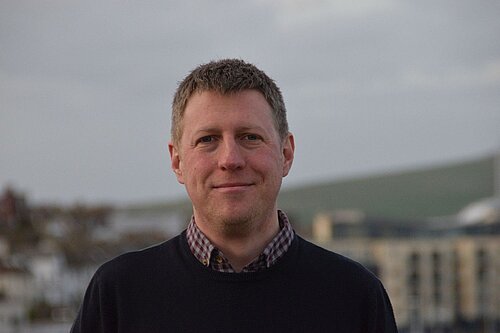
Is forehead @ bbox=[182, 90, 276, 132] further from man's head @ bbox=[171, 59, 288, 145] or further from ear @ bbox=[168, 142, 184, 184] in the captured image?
ear @ bbox=[168, 142, 184, 184]

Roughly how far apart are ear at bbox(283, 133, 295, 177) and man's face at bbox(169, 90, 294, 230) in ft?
0.35

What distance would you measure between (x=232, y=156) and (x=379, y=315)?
23.0 inches

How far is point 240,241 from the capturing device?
340cm

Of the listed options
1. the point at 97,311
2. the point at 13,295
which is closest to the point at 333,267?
the point at 97,311

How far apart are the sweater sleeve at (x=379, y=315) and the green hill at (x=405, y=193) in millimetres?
131706

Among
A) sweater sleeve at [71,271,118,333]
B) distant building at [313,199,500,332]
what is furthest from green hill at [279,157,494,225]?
sweater sleeve at [71,271,118,333]

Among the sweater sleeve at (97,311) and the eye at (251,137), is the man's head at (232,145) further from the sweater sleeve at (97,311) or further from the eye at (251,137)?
the sweater sleeve at (97,311)

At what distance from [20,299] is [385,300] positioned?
71.7 meters

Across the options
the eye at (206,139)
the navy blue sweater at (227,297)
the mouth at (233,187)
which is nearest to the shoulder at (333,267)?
the navy blue sweater at (227,297)

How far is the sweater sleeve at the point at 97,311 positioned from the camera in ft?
11.1

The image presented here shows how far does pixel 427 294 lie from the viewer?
104 meters

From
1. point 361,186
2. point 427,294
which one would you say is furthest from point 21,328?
point 361,186

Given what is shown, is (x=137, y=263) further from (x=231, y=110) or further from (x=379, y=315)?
(x=379, y=315)

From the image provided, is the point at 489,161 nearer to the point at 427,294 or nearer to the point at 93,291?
the point at 427,294
